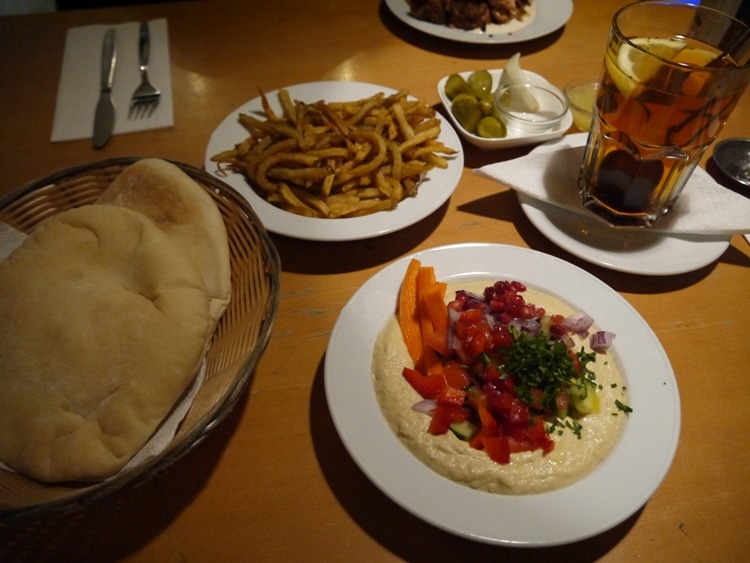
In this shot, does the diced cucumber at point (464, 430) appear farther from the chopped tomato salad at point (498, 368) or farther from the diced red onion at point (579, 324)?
the diced red onion at point (579, 324)

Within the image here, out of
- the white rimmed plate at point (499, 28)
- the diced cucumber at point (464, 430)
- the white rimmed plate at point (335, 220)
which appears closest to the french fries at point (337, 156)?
the white rimmed plate at point (335, 220)

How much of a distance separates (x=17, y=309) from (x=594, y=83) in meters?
2.26

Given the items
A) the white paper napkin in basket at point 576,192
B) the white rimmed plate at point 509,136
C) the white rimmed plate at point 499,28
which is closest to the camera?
the white paper napkin in basket at point 576,192

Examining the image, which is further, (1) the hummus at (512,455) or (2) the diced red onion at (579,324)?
(2) the diced red onion at (579,324)

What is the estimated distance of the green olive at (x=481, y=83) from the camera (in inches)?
81.2

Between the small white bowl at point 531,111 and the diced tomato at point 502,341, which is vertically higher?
the small white bowl at point 531,111

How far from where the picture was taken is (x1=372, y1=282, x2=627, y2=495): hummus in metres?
1.03

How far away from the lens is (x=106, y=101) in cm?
207

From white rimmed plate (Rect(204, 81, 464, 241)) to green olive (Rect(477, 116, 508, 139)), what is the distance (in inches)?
5.8

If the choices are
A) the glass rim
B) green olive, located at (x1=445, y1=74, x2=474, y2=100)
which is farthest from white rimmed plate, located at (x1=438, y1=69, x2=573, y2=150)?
the glass rim

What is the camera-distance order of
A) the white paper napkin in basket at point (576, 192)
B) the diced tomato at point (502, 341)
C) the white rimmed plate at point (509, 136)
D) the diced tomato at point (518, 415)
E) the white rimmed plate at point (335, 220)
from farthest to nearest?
1. the white rimmed plate at point (509, 136)
2. the white paper napkin in basket at point (576, 192)
3. the white rimmed plate at point (335, 220)
4. the diced tomato at point (502, 341)
5. the diced tomato at point (518, 415)

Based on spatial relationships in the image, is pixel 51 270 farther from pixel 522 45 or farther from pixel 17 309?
pixel 522 45

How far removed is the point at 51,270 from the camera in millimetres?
1142

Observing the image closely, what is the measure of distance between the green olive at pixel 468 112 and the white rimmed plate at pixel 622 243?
0.41 meters
